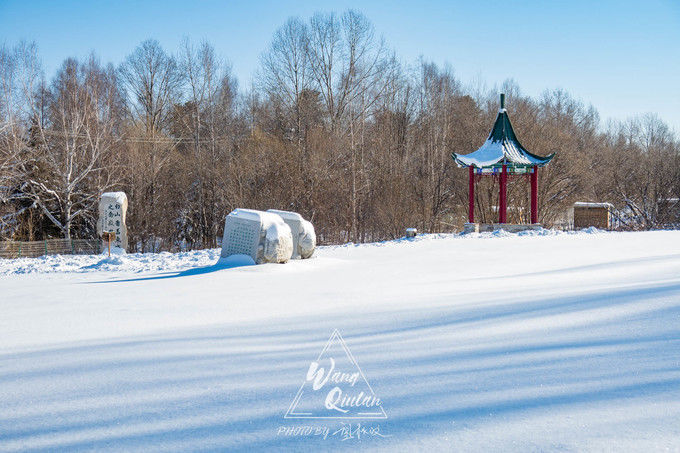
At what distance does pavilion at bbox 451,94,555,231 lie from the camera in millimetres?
20328

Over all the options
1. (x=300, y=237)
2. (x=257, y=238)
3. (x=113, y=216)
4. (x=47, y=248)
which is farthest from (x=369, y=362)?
(x=47, y=248)

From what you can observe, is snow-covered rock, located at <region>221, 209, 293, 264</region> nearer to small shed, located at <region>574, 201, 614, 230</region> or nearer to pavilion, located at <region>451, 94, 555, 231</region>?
pavilion, located at <region>451, 94, 555, 231</region>

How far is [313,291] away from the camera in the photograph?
23.4ft

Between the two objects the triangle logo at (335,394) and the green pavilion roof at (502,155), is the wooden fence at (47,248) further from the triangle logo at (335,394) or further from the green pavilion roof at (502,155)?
the triangle logo at (335,394)

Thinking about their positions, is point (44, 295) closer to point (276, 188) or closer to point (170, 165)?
point (276, 188)

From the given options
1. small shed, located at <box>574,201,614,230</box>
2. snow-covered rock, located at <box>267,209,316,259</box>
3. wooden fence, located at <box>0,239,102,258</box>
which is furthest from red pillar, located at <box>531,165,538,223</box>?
wooden fence, located at <box>0,239,102,258</box>

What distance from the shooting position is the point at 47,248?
1925 cm

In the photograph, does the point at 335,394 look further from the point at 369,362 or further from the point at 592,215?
the point at 592,215

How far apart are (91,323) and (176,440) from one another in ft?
11.0

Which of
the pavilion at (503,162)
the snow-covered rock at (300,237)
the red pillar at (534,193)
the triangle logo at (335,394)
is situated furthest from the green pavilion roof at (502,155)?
the triangle logo at (335,394)

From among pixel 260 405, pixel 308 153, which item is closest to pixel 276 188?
pixel 308 153

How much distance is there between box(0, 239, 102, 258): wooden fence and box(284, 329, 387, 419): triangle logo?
59.9ft

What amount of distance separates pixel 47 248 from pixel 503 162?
17855 mm

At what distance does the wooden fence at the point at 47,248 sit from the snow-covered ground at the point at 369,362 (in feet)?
41.4
